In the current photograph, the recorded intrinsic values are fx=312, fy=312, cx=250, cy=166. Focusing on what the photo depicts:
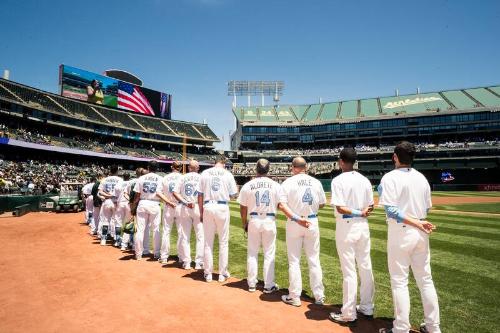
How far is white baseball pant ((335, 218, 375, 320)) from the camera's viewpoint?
423 centimetres

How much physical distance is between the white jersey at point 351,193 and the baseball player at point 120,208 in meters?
6.83

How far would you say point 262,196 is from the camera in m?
5.46

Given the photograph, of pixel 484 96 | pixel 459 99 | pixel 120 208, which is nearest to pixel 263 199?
pixel 120 208

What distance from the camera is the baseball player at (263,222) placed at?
541cm

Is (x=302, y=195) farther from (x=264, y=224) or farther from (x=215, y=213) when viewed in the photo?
(x=215, y=213)

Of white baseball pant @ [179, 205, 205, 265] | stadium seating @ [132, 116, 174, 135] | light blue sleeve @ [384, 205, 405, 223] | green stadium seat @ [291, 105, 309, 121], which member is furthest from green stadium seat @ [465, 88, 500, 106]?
light blue sleeve @ [384, 205, 405, 223]

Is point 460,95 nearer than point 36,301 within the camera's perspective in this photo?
No

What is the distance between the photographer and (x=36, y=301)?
502 cm

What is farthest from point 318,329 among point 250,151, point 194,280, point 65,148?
point 250,151

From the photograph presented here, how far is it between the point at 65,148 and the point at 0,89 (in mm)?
9651

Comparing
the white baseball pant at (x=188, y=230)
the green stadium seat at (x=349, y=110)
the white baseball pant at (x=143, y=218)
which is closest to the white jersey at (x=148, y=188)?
the white baseball pant at (x=143, y=218)

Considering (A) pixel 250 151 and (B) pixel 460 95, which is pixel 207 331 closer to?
(A) pixel 250 151

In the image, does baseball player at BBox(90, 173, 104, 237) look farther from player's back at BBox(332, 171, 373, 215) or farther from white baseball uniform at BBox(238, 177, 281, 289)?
player's back at BBox(332, 171, 373, 215)

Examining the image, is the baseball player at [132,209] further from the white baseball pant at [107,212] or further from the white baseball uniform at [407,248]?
the white baseball uniform at [407,248]
